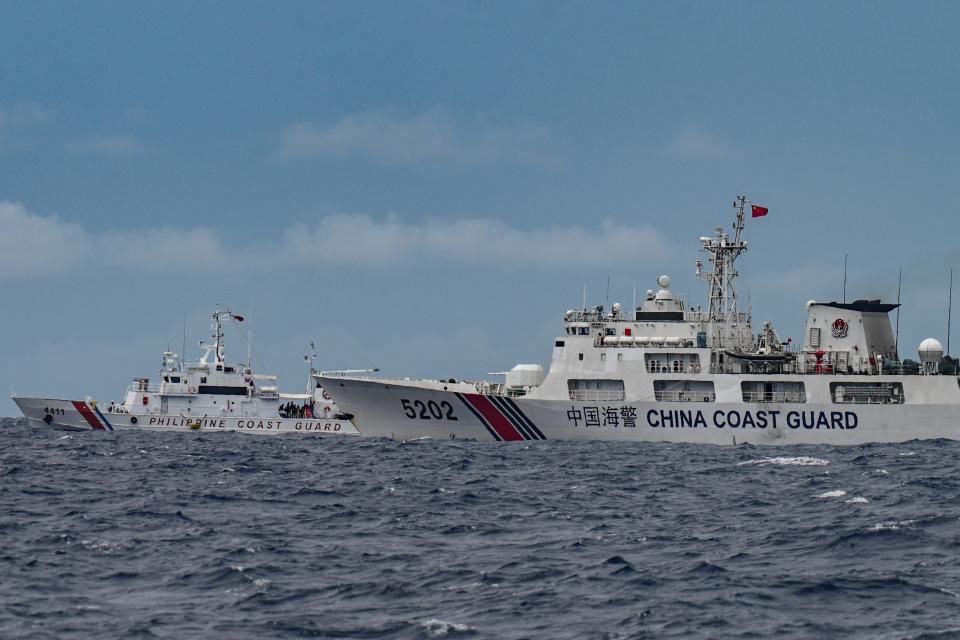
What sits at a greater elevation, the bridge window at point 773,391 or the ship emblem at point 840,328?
the ship emblem at point 840,328

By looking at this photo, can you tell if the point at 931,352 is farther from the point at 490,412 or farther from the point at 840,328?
the point at 490,412

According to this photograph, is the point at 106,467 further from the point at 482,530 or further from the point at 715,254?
the point at 715,254

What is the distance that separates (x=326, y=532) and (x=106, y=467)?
15.8 m

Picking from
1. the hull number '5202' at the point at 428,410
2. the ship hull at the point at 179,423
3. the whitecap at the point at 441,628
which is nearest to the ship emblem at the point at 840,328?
the hull number '5202' at the point at 428,410

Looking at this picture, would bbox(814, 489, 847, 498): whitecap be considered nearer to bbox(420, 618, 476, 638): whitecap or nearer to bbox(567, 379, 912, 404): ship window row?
bbox(420, 618, 476, 638): whitecap

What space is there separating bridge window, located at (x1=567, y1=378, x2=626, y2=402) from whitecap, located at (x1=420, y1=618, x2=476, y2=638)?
32.6 meters

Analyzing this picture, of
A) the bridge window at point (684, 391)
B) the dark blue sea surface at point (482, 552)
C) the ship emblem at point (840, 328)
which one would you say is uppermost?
the ship emblem at point (840, 328)

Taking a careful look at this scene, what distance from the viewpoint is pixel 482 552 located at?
1717cm

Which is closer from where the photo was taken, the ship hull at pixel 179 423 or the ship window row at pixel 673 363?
the ship window row at pixel 673 363

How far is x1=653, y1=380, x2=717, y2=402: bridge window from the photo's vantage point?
44.7 metres

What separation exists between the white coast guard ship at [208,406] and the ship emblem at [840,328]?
2489cm

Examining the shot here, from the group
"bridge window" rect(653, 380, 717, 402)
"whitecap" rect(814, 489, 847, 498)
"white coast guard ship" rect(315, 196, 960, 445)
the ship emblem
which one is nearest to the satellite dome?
"white coast guard ship" rect(315, 196, 960, 445)

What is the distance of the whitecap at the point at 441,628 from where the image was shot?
12414 mm

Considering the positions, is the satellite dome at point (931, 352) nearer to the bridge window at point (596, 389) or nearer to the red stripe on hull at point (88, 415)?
the bridge window at point (596, 389)
